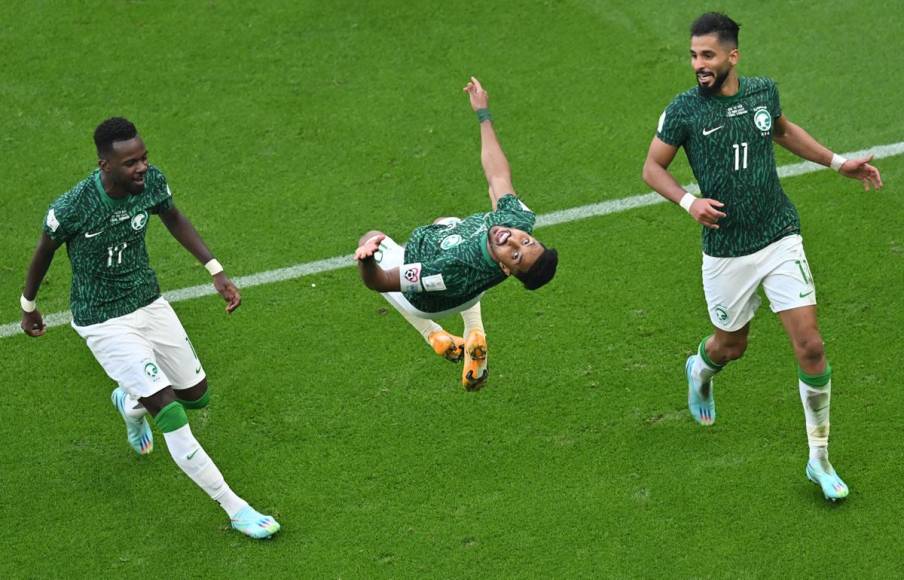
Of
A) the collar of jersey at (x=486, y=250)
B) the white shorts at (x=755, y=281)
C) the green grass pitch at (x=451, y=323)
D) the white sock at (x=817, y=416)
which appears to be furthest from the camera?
the green grass pitch at (x=451, y=323)

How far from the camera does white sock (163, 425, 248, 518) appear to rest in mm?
8414

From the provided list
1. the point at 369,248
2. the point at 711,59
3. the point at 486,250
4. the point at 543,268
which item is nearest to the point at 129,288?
the point at 369,248

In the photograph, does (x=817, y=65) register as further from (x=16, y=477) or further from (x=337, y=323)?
(x=16, y=477)

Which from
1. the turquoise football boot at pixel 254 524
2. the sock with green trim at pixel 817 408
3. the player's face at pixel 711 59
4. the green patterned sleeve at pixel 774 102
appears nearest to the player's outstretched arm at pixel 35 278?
the turquoise football boot at pixel 254 524

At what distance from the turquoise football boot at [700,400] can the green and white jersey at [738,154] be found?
1134mm

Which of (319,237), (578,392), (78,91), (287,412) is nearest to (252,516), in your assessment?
(287,412)

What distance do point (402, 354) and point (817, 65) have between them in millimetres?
5357

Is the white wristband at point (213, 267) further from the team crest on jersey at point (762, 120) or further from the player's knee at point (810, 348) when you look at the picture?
the player's knee at point (810, 348)

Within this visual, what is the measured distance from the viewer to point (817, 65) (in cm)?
1293

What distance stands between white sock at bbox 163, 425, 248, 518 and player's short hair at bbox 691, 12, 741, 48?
3.90 metres

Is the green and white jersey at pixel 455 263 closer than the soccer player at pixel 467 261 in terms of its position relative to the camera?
No

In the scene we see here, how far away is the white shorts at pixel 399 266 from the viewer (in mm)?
8312

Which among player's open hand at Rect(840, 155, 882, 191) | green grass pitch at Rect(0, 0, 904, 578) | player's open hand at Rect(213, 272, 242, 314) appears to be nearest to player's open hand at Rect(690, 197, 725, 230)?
player's open hand at Rect(840, 155, 882, 191)

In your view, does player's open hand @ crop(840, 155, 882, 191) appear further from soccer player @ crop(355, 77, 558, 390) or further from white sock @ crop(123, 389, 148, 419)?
white sock @ crop(123, 389, 148, 419)
